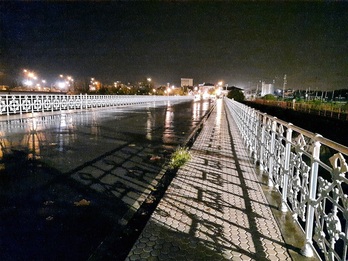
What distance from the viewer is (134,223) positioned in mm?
3955

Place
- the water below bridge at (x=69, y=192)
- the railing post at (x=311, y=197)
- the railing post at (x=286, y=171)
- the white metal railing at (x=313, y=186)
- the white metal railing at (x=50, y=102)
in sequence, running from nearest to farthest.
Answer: the white metal railing at (x=313, y=186) → the railing post at (x=311, y=197) → the water below bridge at (x=69, y=192) → the railing post at (x=286, y=171) → the white metal railing at (x=50, y=102)

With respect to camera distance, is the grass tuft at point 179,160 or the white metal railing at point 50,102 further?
the white metal railing at point 50,102

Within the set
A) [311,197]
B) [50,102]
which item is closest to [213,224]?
[311,197]

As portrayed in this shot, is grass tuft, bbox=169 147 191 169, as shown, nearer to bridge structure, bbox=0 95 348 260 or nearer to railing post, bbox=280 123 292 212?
bridge structure, bbox=0 95 348 260

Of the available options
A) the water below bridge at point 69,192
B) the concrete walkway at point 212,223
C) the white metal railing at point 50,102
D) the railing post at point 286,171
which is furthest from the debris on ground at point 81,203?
the white metal railing at point 50,102

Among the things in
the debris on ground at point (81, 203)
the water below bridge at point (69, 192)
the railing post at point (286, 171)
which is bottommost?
the water below bridge at point (69, 192)

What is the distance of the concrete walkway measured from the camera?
10.2 ft

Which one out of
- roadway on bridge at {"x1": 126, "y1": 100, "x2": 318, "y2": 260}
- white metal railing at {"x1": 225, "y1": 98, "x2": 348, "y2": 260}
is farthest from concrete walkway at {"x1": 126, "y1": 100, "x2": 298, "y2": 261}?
white metal railing at {"x1": 225, "y1": 98, "x2": 348, "y2": 260}

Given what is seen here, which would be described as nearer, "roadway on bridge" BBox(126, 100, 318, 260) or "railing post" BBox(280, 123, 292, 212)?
"roadway on bridge" BBox(126, 100, 318, 260)

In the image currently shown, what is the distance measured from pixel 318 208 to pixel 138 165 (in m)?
4.67

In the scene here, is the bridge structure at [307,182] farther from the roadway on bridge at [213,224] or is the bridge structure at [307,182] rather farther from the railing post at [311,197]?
the roadway on bridge at [213,224]

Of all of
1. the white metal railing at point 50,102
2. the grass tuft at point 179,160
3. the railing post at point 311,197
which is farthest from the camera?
the white metal railing at point 50,102

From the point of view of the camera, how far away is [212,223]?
12.3ft

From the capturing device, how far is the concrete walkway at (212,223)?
122 inches
